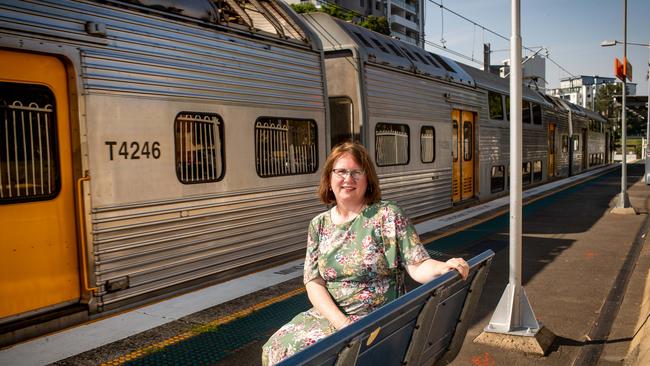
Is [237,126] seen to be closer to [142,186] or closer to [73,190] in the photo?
[142,186]

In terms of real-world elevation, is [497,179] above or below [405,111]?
below

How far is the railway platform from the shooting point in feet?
13.9

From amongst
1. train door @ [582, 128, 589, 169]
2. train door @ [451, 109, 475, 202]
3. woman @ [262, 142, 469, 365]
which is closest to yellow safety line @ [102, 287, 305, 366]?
woman @ [262, 142, 469, 365]

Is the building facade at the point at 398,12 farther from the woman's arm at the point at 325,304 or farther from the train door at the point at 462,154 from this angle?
the woman's arm at the point at 325,304

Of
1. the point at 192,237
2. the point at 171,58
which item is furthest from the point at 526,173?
the point at 171,58

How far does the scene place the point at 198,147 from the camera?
5.75 meters

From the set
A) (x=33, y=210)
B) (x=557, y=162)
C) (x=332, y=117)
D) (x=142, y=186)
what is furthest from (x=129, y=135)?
(x=557, y=162)

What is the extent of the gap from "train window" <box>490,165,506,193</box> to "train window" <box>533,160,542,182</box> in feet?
13.7

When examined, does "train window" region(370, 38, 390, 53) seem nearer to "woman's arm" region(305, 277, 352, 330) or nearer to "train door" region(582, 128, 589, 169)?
"woman's arm" region(305, 277, 352, 330)

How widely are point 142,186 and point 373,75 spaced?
4682 mm

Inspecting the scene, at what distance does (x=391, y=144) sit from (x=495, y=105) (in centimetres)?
604

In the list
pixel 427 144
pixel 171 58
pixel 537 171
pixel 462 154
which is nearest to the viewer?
pixel 171 58

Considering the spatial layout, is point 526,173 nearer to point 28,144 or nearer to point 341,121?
point 341,121

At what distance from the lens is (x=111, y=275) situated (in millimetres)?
4809
